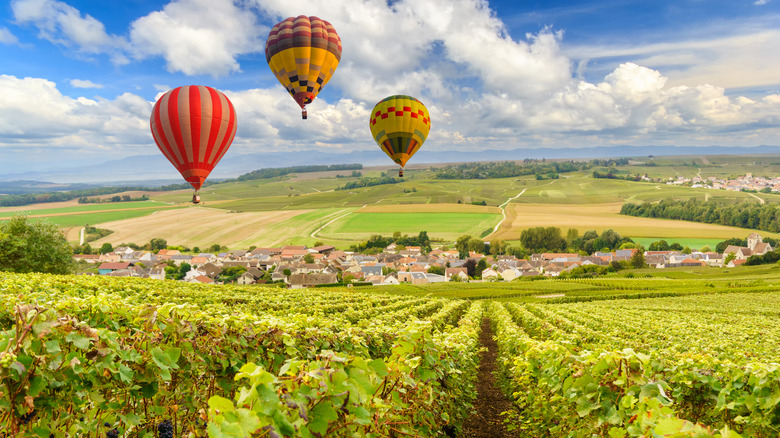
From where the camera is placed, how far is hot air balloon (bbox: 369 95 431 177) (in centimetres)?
3123

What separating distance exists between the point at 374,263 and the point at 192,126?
8173 centimetres

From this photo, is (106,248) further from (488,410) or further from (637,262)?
(637,262)

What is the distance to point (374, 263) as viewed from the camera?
101625 millimetres

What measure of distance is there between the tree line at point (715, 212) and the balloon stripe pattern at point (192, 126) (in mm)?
167088

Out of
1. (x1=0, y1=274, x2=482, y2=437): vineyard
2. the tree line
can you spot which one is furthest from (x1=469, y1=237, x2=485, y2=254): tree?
(x1=0, y1=274, x2=482, y2=437): vineyard

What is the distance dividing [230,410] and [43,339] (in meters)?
2.40

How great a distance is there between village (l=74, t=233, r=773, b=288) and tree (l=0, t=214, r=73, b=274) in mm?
40808

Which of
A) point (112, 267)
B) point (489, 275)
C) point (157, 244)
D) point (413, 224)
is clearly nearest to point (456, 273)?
point (489, 275)

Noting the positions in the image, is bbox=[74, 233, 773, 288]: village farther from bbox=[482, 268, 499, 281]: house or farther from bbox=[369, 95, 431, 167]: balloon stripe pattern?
bbox=[369, 95, 431, 167]: balloon stripe pattern

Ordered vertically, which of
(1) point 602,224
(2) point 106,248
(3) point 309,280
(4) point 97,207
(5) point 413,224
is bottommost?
(3) point 309,280

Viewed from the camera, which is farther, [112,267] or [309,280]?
[112,267]

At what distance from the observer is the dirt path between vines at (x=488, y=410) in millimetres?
8836

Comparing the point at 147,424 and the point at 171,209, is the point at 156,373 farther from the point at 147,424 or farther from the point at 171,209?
the point at 171,209

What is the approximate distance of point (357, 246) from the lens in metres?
121
